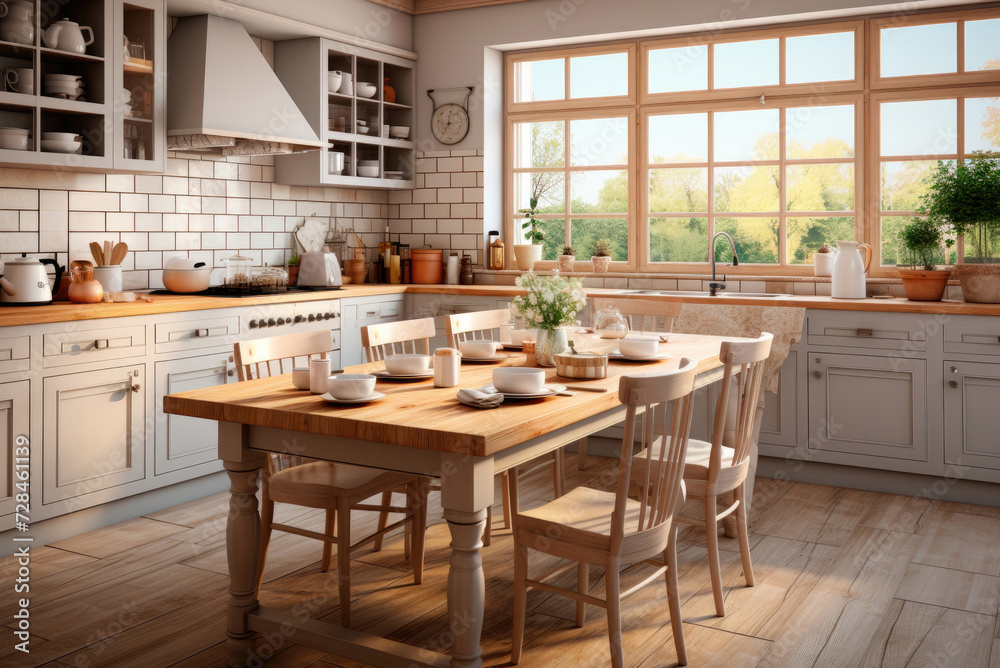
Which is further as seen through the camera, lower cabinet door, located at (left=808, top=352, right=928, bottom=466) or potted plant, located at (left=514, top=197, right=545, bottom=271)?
potted plant, located at (left=514, top=197, right=545, bottom=271)

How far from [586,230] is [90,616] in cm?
387

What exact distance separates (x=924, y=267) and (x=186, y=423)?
3.74m

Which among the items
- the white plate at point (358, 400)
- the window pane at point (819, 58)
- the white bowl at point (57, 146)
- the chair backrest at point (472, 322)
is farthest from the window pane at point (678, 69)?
the white plate at point (358, 400)

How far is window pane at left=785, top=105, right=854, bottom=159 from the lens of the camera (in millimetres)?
4965

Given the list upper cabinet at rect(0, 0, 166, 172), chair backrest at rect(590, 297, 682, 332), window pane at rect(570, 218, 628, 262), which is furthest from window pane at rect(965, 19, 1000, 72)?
upper cabinet at rect(0, 0, 166, 172)

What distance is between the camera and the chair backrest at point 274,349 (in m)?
2.79

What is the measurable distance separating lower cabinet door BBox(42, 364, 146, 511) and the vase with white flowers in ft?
6.30

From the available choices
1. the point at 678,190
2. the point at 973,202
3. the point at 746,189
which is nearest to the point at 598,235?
the point at 678,190

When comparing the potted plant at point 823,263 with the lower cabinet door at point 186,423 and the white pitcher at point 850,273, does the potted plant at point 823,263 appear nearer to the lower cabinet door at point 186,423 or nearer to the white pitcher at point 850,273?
the white pitcher at point 850,273

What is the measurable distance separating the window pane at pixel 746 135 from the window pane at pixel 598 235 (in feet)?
2.50

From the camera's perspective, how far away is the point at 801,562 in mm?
3369

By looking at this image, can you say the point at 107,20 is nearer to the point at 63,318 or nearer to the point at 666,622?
the point at 63,318

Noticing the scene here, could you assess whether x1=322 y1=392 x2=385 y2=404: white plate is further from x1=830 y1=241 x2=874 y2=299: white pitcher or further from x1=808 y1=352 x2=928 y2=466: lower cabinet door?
x1=830 y1=241 x2=874 y2=299: white pitcher

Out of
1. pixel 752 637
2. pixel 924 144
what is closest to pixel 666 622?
pixel 752 637
